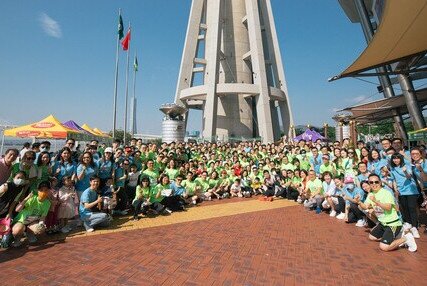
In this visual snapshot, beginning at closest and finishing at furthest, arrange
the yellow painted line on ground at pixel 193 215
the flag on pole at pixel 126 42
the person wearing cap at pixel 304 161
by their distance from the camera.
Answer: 1. the yellow painted line on ground at pixel 193 215
2. the person wearing cap at pixel 304 161
3. the flag on pole at pixel 126 42

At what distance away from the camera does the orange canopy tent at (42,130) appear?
14781 mm

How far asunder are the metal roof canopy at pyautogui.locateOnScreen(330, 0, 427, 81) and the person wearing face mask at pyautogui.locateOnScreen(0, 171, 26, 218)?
9952mm

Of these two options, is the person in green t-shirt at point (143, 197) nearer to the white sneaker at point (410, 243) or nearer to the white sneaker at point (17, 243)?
the white sneaker at point (17, 243)

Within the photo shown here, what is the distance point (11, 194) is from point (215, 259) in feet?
13.1

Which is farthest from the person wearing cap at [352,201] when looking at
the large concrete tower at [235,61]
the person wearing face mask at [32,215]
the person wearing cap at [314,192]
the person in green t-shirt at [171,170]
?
the large concrete tower at [235,61]

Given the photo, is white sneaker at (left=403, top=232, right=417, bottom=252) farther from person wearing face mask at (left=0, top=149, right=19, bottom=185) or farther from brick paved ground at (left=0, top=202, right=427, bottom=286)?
person wearing face mask at (left=0, top=149, right=19, bottom=185)

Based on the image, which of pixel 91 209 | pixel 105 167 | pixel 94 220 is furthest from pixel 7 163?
pixel 105 167

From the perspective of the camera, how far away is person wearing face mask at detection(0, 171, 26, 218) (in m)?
4.90

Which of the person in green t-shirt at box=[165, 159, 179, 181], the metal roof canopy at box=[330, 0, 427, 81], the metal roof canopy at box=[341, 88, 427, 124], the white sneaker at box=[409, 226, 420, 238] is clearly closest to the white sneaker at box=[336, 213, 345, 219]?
the white sneaker at box=[409, 226, 420, 238]

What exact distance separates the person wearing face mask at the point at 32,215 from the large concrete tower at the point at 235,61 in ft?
81.7

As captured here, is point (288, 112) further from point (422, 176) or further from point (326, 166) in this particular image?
point (422, 176)

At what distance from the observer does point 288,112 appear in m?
33.2

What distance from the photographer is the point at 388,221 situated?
16.4 feet

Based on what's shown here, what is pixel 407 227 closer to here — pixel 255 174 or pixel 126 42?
pixel 255 174
